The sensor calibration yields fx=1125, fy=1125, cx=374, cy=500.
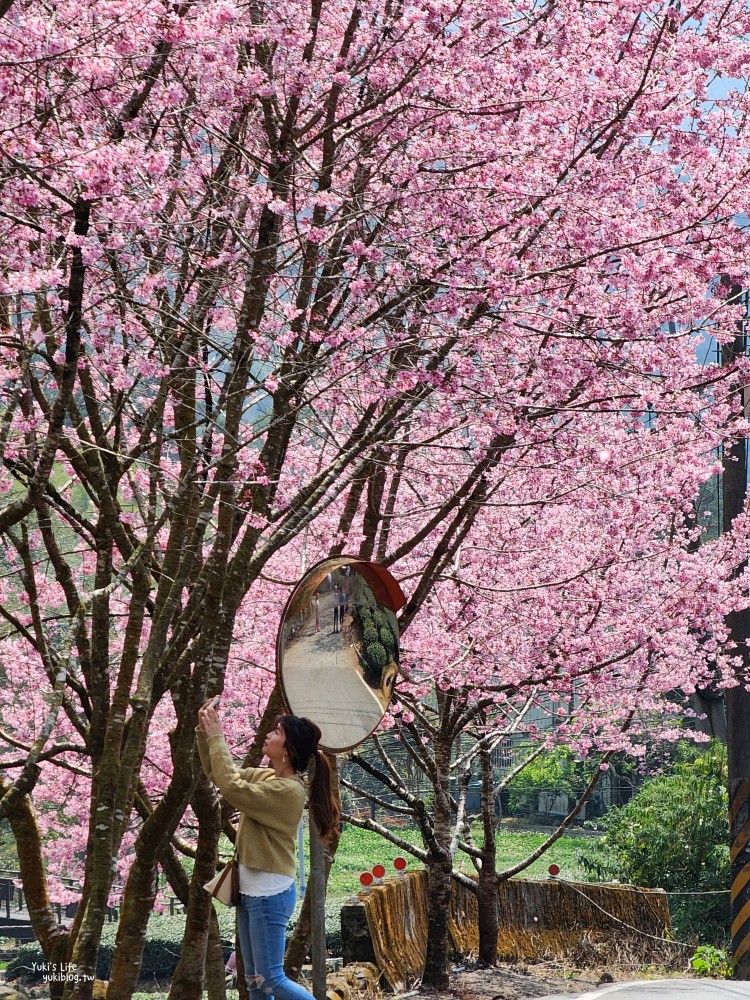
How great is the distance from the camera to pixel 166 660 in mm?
7234

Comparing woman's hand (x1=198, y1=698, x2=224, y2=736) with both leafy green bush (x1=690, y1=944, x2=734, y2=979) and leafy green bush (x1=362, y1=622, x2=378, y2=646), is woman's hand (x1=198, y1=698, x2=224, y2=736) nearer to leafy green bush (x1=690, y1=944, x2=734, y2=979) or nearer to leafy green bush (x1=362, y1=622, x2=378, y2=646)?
leafy green bush (x1=362, y1=622, x2=378, y2=646)

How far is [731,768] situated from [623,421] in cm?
423

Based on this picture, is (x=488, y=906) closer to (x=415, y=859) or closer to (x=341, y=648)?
(x=341, y=648)

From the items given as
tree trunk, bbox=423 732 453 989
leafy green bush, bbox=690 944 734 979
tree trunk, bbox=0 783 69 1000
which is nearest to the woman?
tree trunk, bbox=0 783 69 1000

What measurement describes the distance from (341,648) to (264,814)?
4.68 feet

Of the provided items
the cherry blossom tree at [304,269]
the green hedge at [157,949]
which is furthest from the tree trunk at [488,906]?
the cherry blossom tree at [304,269]

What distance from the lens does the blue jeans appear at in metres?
4.68

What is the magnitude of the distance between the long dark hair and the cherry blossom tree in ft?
3.67

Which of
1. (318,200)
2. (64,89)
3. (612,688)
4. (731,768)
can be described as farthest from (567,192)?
(612,688)

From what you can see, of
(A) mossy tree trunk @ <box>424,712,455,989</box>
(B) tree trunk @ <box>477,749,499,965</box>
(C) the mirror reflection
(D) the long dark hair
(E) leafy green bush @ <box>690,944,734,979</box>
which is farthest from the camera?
(B) tree trunk @ <box>477,749,499,965</box>

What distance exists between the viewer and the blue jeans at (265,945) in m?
4.68

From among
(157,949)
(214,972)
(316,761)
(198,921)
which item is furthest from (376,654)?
(157,949)

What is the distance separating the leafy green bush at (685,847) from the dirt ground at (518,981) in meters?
2.88

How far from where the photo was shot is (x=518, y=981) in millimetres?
12312
